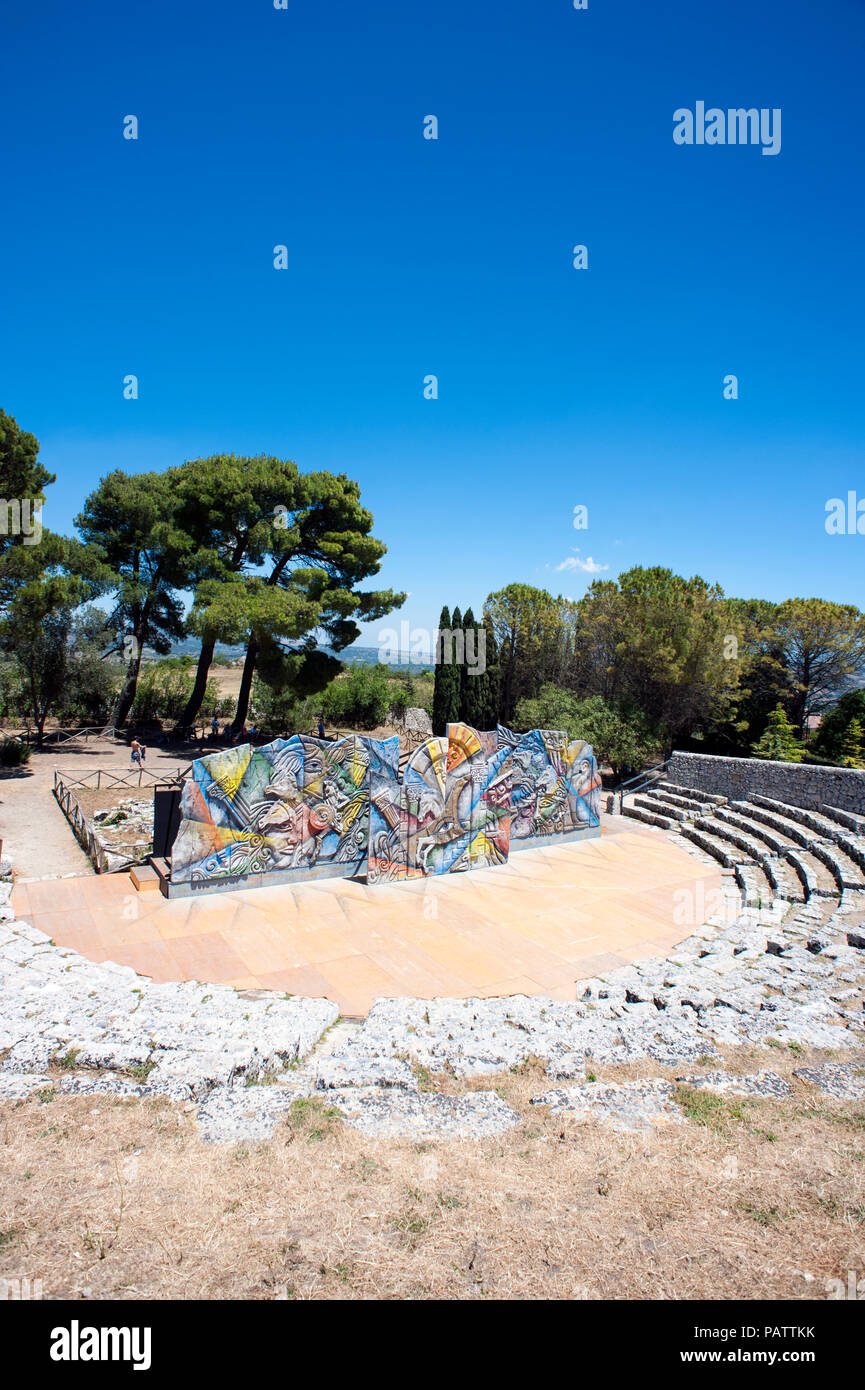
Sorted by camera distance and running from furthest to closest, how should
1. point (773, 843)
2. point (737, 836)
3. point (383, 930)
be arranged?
point (737, 836) < point (773, 843) < point (383, 930)

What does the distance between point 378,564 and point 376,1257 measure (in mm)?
23474

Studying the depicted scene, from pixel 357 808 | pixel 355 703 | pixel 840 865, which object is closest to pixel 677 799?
pixel 840 865

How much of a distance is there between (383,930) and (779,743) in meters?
17.5

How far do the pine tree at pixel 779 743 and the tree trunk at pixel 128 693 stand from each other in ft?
75.1

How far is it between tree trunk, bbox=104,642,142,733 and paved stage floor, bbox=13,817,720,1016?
16.4 meters

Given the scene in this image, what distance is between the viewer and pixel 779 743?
74.2ft

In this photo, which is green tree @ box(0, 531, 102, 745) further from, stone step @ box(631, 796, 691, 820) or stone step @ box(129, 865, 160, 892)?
stone step @ box(631, 796, 691, 820)

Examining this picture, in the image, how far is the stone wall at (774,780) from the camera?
15914mm

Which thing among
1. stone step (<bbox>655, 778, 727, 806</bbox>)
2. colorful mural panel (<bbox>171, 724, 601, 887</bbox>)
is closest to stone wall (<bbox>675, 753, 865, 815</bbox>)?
stone step (<bbox>655, 778, 727, 806</bbox>)

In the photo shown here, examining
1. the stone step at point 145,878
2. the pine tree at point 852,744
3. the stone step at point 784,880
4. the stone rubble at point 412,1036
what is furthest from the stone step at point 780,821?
the stone step at point 145,878

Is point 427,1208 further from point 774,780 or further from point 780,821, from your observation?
point 774,780

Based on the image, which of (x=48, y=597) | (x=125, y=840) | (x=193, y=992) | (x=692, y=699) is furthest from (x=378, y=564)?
(x=193, y=992)

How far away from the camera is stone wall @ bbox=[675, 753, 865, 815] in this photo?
15914mm
